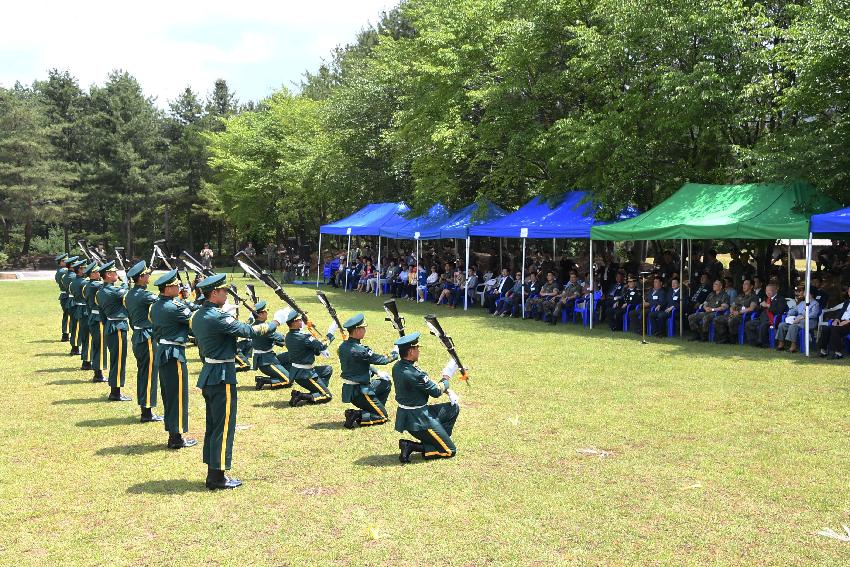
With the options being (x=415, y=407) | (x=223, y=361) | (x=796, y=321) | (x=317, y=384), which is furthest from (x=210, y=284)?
(x=796, y=321)

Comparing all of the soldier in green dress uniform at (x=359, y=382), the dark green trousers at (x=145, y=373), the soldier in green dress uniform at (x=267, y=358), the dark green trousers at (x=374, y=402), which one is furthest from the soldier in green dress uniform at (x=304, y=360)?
the dark green trousers at (x=145, y=373)

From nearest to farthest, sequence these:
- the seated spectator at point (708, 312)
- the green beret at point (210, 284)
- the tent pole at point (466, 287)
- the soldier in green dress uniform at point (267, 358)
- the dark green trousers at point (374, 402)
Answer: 1. the green beret at point (210, 284)
2. the dark green trousers at point (374, 402)
3. the soldier in green dress uniform at point (267, 358)
4. the seated spectator at point (708, 312)
5. the tent pole at point (466, 287)

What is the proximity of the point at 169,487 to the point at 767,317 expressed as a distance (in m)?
12.3

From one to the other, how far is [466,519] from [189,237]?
6523 centimetres

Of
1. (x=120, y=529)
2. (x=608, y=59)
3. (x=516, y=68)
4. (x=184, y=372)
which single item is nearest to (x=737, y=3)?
(x=608, y=59)

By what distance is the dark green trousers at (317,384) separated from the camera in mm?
11312

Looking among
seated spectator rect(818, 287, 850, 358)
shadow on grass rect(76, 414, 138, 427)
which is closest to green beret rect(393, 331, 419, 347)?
shadow on grass rect(76, 414, 138, 427)

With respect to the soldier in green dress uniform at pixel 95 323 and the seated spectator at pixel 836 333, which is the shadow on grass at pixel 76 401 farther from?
the seated spectator at pixel 836 333

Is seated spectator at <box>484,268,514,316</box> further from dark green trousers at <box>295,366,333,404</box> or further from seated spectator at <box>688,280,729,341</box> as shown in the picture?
dark green trousers at <box>295,366,333,404</box>

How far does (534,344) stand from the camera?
657 inches

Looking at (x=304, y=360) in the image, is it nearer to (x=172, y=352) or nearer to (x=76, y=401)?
(x=172, y=352)

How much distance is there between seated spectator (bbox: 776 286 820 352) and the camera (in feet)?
48.5

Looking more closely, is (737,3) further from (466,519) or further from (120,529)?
(120,529)

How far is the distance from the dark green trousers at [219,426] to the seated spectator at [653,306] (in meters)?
12.0
